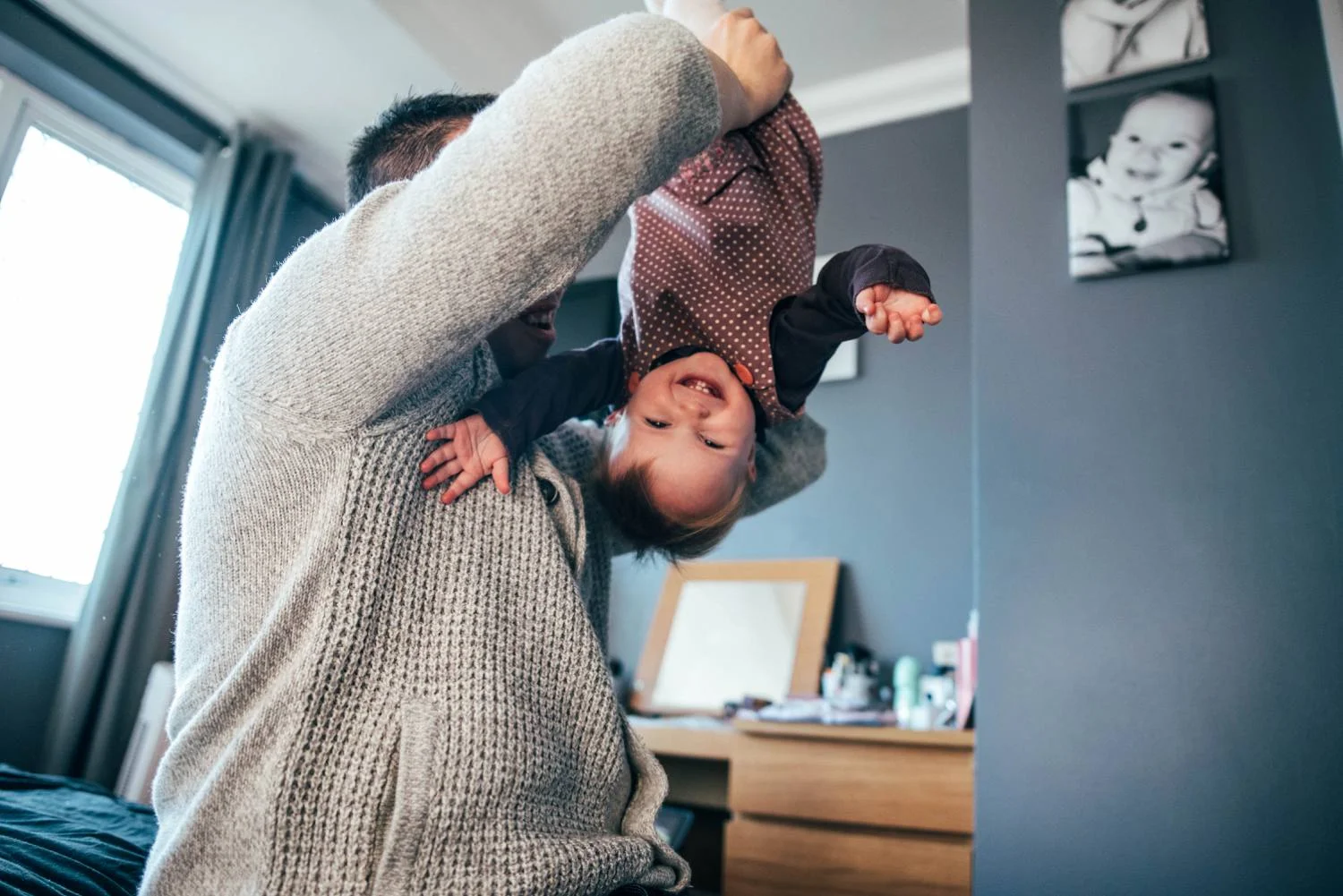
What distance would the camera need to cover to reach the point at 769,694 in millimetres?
2816

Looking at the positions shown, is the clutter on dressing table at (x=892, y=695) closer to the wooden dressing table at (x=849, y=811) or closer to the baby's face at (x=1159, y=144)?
the wooden dressing table at (x=849, y=811)

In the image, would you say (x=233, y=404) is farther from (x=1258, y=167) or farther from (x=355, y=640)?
(x=1258, y=167)

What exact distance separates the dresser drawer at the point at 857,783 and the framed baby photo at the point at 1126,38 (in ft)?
5.07

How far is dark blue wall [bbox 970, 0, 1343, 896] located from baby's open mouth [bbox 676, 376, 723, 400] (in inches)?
42.9

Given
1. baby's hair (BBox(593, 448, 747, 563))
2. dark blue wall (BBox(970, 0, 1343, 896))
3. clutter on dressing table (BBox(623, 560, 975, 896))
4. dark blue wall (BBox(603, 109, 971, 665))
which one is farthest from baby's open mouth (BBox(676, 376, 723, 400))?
dark blue wall (BBox(603, 109, 971, 665))

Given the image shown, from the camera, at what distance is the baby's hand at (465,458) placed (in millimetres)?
768

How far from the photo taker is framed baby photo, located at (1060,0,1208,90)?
210 cm

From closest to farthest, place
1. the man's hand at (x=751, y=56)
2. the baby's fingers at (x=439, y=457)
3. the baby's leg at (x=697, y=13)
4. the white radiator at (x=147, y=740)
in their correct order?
the baby's fingers at (x=439, y=457) → the man's hand at (x=751, y=56) → the baby's leg at (x=697, y=13) → the white radiator at (x=147, y=740)

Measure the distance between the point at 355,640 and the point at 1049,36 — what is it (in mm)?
2232

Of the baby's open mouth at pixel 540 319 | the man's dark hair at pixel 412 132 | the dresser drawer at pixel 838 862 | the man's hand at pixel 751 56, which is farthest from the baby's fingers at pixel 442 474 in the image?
the dresser drawer at pixel 838 862

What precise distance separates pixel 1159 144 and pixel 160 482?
9.32 ft

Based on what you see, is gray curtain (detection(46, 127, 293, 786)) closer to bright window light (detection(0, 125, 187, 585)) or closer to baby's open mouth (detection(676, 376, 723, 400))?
bright window light (detection(0, 125, 187, 585))

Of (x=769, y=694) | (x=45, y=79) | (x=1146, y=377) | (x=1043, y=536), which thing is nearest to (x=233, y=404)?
(x=1043, y=536)

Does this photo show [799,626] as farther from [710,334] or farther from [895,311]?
[895,311]
